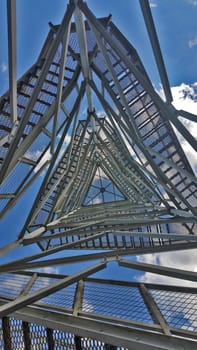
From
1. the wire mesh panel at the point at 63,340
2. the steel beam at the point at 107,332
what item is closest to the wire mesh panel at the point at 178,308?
the steel beam at the point at 107,332

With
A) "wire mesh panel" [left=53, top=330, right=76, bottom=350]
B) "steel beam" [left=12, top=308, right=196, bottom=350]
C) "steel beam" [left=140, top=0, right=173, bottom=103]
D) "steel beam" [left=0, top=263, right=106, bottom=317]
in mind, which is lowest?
"wire mesh panel" [left=53, top=330, right=76, bottom=350]

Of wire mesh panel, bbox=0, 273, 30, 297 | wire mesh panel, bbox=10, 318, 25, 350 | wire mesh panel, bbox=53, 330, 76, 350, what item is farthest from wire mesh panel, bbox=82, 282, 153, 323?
wire mesh panel, bbox=0, 273, 30, 297

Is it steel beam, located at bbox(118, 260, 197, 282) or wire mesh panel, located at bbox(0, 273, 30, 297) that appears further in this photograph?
wire mesh panel, located at bbox(0, 273, 30, 297)

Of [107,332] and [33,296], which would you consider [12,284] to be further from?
[107,332]

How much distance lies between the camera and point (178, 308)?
18.7 ft

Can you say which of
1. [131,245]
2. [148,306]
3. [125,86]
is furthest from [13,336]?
[131,245]

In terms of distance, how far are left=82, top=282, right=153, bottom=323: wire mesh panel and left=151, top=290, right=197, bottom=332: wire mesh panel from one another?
344 mm

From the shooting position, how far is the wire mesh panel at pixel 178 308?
493 centimetres

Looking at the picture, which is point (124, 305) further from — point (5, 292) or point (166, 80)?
point (166, 80)

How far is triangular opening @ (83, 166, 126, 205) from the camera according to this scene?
2489cm

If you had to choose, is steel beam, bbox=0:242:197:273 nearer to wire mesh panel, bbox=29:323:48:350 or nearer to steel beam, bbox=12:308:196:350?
steel beam, bbox=12:308:196:350

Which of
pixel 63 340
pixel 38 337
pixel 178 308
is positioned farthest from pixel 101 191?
pixel 63 340

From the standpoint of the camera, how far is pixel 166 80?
708 cm

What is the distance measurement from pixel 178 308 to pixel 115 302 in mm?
1379
